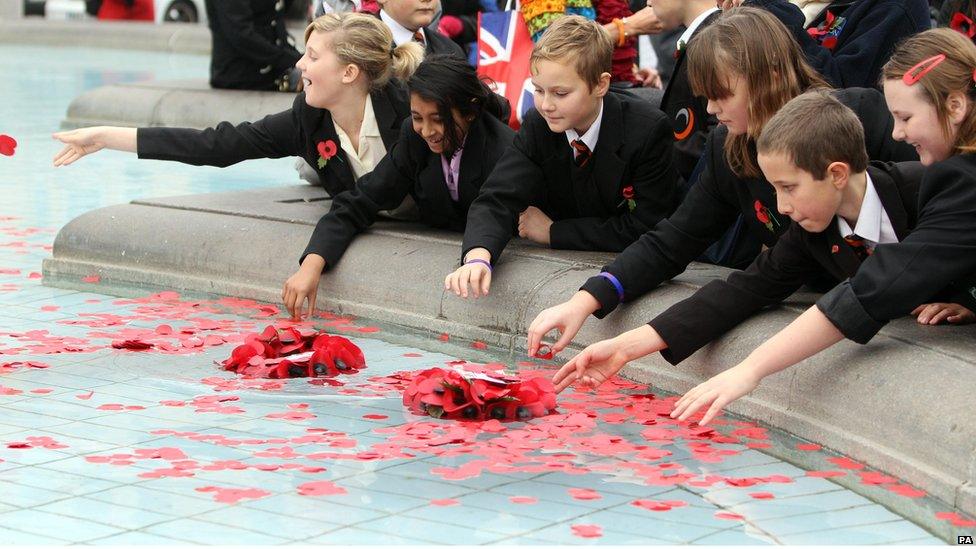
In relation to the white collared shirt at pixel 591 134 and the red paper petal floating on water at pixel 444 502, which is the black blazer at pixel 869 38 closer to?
the white collared shirt at pixel 591 134

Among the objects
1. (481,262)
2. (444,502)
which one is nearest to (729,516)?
(444,502)

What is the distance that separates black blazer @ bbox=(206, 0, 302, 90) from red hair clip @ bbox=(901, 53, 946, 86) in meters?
7.66

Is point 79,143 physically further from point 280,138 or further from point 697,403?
point 697,403

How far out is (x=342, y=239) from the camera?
544 centimetres

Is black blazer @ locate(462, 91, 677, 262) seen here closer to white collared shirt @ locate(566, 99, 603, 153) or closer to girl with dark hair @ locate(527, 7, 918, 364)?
white collared shirt @ locate(566, 99, 603, 153)

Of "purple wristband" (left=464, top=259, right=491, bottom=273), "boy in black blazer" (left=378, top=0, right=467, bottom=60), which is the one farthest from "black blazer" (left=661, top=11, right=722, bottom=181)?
"boy in black blazer" (left=378, top=0, right=467, bottom=60)

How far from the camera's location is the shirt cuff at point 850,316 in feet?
11.6

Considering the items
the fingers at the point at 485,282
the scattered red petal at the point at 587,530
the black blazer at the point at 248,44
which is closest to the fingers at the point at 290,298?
the fingers at the point at 485,282

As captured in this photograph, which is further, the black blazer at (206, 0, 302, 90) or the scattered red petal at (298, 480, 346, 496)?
the black blazer at (206, 0, 302, 90)

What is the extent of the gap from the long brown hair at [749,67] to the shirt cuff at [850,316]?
0.73 m

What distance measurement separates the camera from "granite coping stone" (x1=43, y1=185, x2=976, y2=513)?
3467mm

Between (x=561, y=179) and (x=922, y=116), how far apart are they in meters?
1.73

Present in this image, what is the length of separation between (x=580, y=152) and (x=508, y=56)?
161 cm

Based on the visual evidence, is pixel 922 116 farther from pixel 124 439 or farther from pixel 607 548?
pixel 124 439
